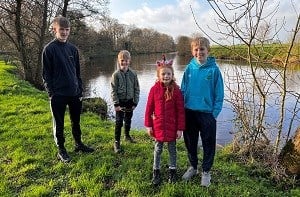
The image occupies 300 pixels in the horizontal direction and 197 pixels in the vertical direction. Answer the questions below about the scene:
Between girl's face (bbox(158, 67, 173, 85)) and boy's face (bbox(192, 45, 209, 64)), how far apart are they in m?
0.39

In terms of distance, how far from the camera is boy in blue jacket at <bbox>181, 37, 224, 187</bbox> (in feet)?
14.7

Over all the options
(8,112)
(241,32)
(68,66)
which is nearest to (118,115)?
(68,66)

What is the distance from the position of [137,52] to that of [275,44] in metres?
69.9

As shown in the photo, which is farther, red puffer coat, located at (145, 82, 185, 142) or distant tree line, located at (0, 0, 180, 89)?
distant tree line, located at (0, 0, 180, 89)

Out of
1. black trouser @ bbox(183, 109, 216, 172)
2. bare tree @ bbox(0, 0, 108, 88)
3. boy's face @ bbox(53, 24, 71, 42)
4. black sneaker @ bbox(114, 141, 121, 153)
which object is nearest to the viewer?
black trouser @ bbox(183, 109, 216, 172)

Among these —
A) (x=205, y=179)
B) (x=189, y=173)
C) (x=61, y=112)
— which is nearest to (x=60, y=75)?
(x=61, y=112)

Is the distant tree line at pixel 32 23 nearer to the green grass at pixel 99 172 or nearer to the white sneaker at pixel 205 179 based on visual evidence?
the green grass at pixel 99 172

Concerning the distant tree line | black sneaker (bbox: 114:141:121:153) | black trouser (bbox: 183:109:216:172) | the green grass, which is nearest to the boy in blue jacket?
black trouser (bbox: 183:109:216:172)

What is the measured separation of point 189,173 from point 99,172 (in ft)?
4.23

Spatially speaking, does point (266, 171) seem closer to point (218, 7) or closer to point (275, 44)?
point (275, 44)

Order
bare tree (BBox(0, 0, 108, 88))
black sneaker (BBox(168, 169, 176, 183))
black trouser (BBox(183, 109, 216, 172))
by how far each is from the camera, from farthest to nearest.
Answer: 1. bare tree (BBox(0, 0, 108, 88))
2. black sneaker (BBox(168, 169, 176, 183))
3. black trouser (BBox(183, 109, 216, 172))

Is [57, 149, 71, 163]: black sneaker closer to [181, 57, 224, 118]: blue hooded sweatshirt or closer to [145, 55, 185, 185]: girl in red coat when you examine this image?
[145, 55, 185, 185]: girl in red coat

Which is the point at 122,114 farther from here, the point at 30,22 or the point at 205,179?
the point at 30,22

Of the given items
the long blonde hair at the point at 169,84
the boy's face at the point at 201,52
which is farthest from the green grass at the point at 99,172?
the boy's face at the point at 201,52
